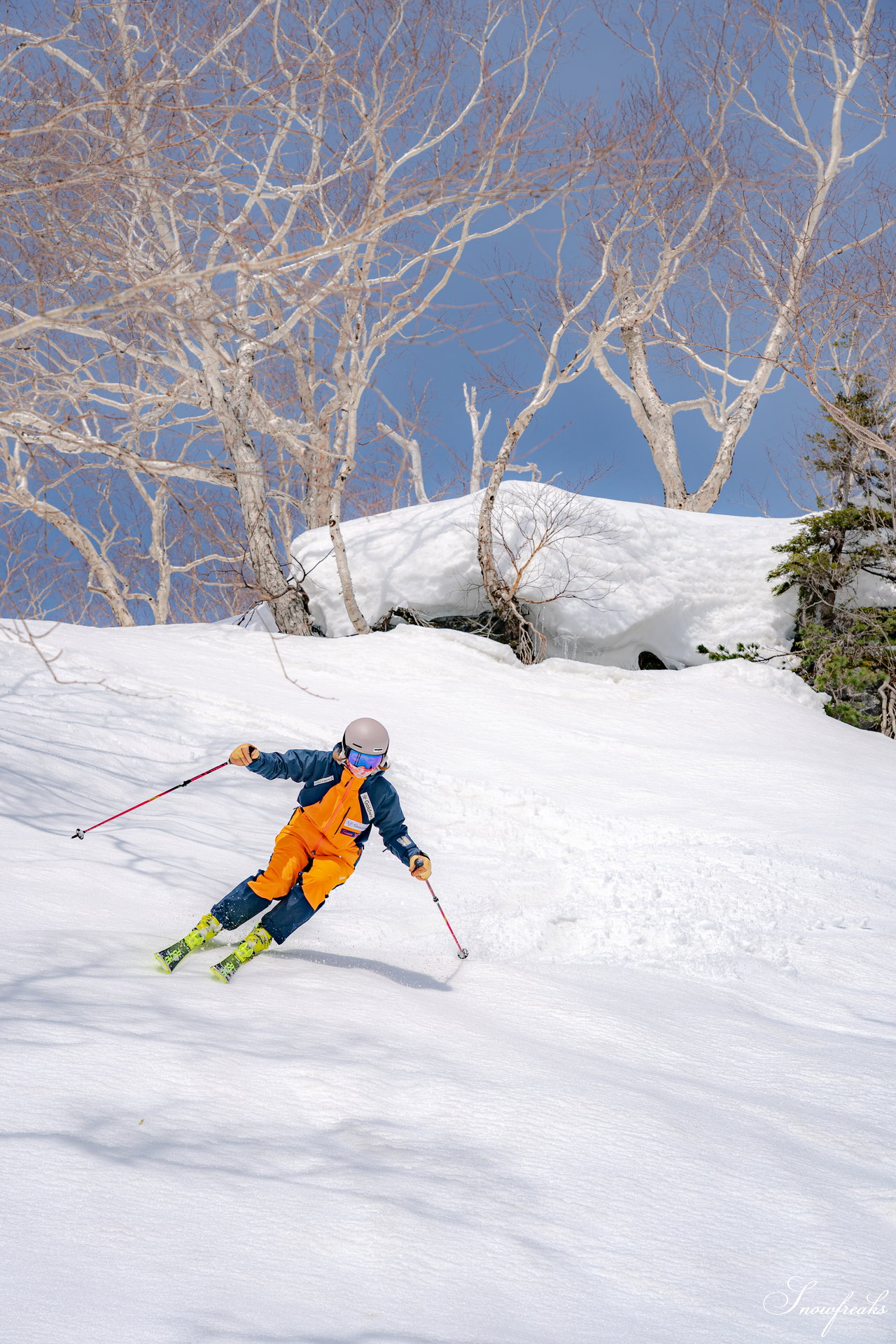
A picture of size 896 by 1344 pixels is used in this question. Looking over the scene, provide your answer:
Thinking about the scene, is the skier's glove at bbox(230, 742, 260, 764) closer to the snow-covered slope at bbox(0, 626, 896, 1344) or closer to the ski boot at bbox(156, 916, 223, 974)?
the ski boot at bbox(156, 916, 223, 974)

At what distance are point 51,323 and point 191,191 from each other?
83cm

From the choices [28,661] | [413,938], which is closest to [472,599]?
[28,661]

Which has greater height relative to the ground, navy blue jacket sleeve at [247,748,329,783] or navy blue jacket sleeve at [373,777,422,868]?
navy blue jacket sleeve at [247,748,329,783]

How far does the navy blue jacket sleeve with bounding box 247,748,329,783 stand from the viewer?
3848 millimetres

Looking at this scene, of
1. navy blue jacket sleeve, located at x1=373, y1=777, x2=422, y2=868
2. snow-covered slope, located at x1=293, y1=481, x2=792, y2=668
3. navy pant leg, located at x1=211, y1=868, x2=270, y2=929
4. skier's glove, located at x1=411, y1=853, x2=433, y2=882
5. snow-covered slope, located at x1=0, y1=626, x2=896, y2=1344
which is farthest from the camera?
snow-covered slope, located at x1=293, y1=481, x2=792, y2=668

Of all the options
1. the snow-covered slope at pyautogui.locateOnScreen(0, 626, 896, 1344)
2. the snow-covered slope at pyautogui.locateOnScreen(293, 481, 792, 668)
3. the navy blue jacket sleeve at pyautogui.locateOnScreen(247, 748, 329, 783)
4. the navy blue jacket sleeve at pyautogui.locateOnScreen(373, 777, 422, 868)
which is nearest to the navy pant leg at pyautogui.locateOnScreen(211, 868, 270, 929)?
the snow-covered slope at pyautogui.locateOnScreen(0, 626, 896, 1344)

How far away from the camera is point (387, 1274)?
144 cm

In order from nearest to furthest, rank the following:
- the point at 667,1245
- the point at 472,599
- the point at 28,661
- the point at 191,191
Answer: the point at 667,1245, the point at 191,191, the point at 28,661, the point at 472,599

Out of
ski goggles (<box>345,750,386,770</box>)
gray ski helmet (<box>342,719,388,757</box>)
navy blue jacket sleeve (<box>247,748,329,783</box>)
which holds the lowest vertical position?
navy blue jacket sleeve (<box>247,748,329,783</box>)

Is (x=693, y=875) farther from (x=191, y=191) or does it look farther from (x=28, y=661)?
(x=28, y=661)

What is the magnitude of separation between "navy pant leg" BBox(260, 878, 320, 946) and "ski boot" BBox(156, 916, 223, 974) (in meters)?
0.21

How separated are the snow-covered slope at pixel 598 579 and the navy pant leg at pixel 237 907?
7749 millimetres

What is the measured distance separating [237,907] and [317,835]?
0.46 meters

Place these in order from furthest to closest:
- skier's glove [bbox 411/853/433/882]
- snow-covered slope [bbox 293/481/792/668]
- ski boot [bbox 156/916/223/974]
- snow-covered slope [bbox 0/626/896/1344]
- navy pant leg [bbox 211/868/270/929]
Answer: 1. snow-covered slope [bbox 293/481/792/668]
2. skier's glove [bbox 411/853/433/882]
3. navy pant leg [bbox 211/868/270/929]
4. ski boot [bbox 156/916/223/974]
5. snow-covered slope [bbox 0/626/896/1344]
